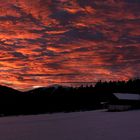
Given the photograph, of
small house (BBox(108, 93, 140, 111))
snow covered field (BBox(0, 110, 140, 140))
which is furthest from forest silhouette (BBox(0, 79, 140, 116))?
snow covered field (BBox(0, 110, 140, 140))

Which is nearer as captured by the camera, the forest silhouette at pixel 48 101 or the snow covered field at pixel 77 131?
the snow covered field at pixel 77 131

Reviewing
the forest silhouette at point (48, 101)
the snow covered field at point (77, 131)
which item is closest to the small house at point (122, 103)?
the forest silhouette at point (48, 101)

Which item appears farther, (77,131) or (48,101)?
(48,101)

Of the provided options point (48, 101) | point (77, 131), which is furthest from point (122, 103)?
point (77, 131)

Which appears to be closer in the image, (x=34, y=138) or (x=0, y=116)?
(x=34, y=138)

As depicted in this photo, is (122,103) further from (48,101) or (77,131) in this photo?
(77,131)

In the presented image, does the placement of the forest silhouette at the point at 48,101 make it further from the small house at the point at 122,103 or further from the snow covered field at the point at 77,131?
the snow covered field at the point at 77,131

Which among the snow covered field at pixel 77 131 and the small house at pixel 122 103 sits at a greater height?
the small house at pixel 122 103

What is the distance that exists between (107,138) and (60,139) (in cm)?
367

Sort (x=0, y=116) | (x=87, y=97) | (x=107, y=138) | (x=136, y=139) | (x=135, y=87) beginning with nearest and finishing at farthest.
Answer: (x=136, y=139)
(x=107, y=138)
(x=0, y=116)
(x=87, y=97)
(x=135, y=87)

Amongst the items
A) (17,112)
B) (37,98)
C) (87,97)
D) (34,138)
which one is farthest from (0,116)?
(34,138)

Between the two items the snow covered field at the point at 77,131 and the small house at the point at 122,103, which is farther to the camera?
the small house at the point at 122,103

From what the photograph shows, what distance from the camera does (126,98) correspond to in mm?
86250

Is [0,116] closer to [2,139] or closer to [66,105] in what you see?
[66,105]
